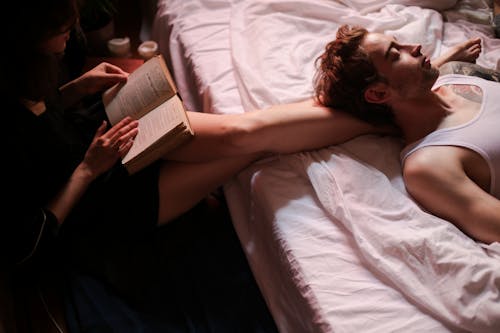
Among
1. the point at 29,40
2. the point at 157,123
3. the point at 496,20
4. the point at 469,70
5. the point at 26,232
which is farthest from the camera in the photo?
the point at 496,20

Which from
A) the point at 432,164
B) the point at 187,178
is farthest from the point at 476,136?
the point at 187,178

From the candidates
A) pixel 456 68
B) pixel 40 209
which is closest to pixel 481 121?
pixel 456 68

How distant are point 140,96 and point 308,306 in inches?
27.6

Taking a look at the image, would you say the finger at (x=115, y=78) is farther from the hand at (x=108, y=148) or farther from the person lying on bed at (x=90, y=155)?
the hand at (x=108, y=148)

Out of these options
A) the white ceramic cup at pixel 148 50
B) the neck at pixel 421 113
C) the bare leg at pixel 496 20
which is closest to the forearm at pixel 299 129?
the neck at pixel 421 113

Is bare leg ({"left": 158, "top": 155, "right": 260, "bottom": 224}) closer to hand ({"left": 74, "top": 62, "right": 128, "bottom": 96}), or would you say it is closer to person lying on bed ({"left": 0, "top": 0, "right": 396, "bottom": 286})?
person lying on bed ({"left": 0, "top": 0, "right": 396, "bottom": 286})

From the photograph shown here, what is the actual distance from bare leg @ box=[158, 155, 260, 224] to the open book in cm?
10

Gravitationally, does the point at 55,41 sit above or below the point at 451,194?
above

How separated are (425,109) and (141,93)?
0.77m

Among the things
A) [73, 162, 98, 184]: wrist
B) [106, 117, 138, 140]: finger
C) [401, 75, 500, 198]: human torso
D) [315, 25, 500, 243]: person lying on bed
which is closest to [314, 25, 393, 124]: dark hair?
[315, 25, 500, 243]: person lying on bed

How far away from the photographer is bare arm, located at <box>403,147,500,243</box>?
3.02 ft

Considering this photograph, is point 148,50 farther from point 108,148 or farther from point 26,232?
point 26,232

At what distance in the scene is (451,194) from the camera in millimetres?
946

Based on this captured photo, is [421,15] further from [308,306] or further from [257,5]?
[308,306]
